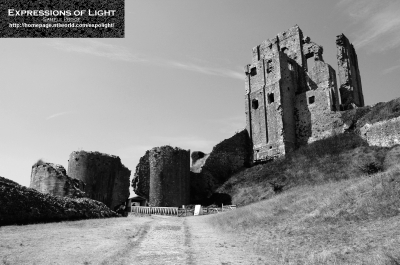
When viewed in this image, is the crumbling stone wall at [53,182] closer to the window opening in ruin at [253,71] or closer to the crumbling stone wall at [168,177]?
the crumbling stone wall at [168,177]

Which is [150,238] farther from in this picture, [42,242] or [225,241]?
[42,242]

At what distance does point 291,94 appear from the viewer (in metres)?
37.3

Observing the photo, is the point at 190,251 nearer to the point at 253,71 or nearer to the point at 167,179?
the point at 167,179

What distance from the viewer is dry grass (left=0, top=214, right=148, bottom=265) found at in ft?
22.2

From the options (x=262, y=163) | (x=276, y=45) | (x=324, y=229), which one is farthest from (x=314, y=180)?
(x=276, y=45)

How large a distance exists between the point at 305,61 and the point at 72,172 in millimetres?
31068

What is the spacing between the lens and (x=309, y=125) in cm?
3466

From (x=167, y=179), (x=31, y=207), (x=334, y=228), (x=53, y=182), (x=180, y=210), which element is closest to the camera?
(x=334, y=228)

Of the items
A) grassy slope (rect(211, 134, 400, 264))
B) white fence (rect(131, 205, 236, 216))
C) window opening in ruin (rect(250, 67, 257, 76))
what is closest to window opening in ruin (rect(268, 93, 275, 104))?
window opening in ruin (rect(250, 67, 257, 76))

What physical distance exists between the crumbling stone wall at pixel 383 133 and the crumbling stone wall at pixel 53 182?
22.8 meters

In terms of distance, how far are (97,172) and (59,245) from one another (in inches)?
809

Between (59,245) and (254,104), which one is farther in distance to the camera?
(254,104)

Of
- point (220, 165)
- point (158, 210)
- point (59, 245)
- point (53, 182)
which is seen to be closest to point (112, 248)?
point (59, 245)

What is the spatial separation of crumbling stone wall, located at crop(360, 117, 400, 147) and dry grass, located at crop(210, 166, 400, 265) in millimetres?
14101
